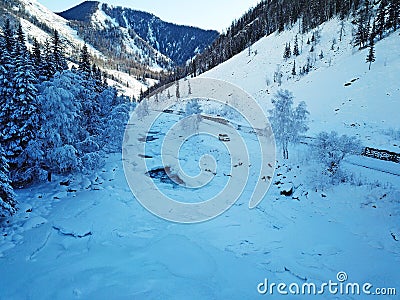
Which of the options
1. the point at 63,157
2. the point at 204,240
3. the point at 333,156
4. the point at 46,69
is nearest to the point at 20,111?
the point at 63,157

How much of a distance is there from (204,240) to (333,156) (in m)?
12.6

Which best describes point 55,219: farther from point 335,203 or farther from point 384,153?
point 384,153

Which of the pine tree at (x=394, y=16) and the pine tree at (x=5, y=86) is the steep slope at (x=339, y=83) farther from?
the pine tree at (x=5, y=86)

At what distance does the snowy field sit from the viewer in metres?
9.67

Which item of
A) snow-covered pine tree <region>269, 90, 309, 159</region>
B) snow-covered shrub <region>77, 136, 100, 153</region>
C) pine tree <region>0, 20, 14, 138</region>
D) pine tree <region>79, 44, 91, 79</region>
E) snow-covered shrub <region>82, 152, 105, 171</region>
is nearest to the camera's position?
pine tree <region>0, 20, 14, 138</region>

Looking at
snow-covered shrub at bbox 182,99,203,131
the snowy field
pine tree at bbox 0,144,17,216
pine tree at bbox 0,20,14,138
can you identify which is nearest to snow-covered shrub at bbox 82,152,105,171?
the snowy field

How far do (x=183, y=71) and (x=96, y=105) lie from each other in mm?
116818

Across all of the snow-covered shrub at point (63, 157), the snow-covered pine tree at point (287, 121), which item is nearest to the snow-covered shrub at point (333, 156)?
the snow-covered pine tree at point (287, 121)

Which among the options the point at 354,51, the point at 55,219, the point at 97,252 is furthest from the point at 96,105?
the point at 354,51

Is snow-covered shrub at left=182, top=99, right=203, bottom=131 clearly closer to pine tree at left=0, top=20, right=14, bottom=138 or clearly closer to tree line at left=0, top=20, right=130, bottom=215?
tree line at left=0, top=20, right=130, bottom=215

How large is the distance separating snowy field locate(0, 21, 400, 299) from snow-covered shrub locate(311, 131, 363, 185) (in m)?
0.72

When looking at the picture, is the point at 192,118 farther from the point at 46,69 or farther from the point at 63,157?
the point at 63,157

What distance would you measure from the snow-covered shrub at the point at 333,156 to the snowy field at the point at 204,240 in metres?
0.72

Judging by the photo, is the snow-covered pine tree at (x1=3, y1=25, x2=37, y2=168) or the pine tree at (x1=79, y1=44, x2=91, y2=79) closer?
the snow-covered pine tree at (x1=3, y1=25, x2=37, y2=168)
